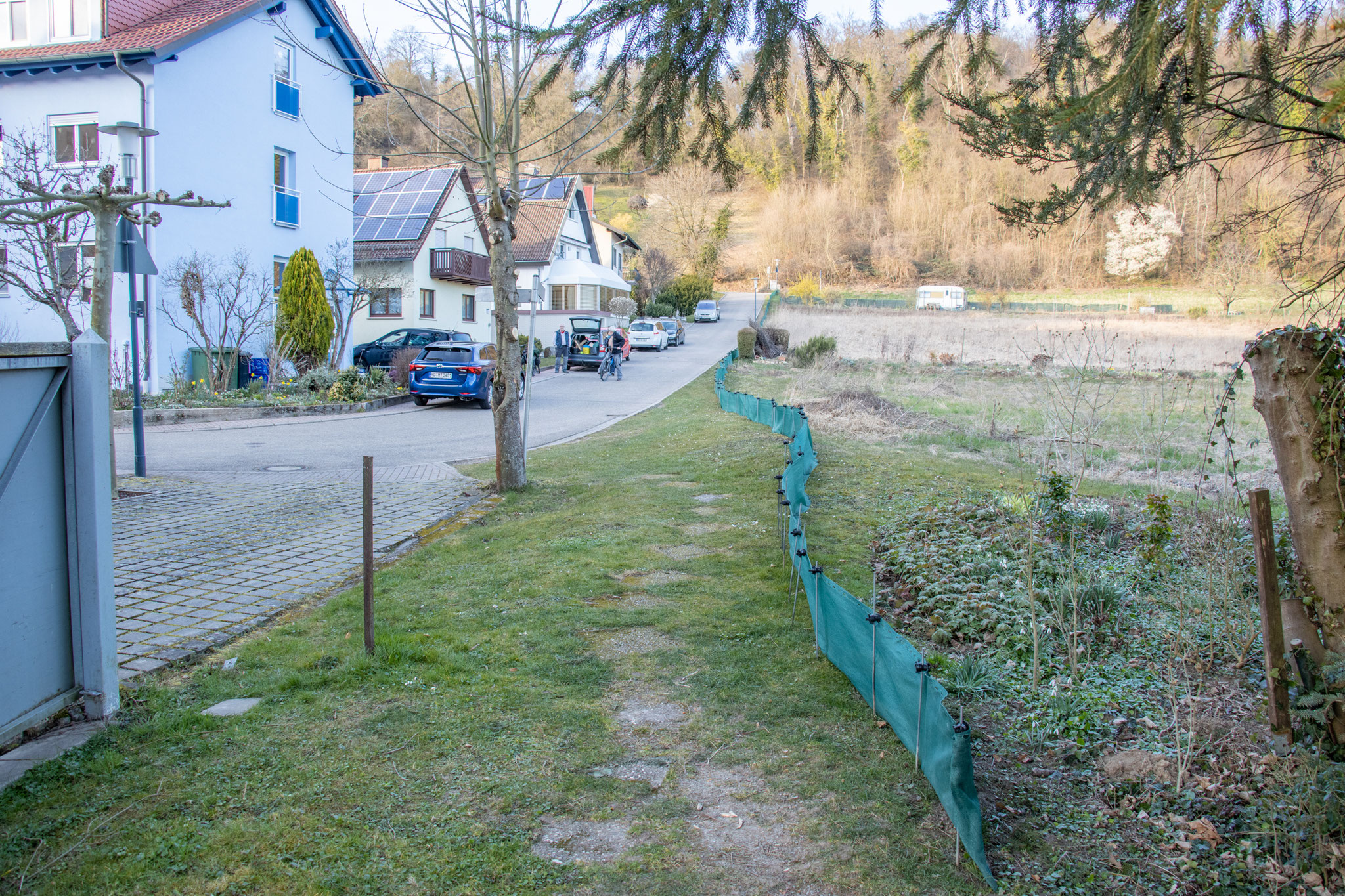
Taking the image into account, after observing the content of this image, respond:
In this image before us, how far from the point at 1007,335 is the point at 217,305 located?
27793 millimetres

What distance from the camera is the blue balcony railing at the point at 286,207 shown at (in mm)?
23188

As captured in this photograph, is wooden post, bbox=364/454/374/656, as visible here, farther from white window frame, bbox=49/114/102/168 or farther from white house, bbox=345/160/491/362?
white house, bbox=345/160/491/362

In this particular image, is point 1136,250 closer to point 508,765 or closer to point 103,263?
point 103,263

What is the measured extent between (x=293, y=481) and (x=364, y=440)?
4071 mm

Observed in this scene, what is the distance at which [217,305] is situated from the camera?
20719 mm

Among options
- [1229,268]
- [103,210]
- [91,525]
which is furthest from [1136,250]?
[91,525]

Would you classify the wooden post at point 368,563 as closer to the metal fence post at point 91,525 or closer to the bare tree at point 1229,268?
the metal fence post at point 91,525

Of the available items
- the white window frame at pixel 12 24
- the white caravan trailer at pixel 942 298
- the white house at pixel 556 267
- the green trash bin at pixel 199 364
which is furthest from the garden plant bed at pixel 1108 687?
the white caravan trailer at pixel 942 298

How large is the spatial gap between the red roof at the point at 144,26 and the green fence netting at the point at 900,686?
20.1 m

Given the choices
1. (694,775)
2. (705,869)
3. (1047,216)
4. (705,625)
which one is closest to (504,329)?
(705,625)

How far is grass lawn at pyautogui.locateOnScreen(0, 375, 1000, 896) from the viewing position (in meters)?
2.92

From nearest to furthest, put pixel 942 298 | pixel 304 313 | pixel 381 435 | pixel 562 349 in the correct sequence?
pixel 381 435, pixel 304 313, pixel 562 349, pixel 942 298

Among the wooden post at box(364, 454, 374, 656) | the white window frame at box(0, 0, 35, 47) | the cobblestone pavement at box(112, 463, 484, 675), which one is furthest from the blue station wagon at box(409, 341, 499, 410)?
the wooden post at box(364, 454, 374, 656)

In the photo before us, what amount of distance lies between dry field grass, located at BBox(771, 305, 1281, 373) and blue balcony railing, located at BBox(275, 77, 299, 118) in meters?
18.4
